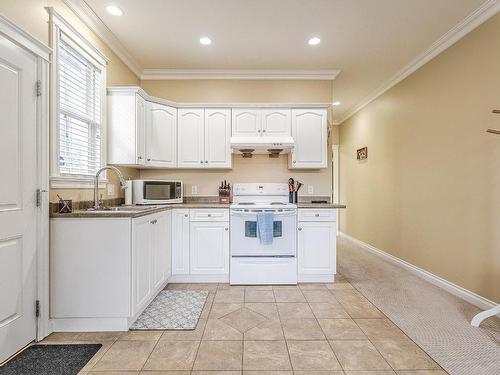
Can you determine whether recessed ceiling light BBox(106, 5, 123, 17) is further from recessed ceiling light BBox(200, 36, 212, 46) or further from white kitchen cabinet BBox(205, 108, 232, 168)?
white kitchen cabinet BBox(205, 108, 232, 168)

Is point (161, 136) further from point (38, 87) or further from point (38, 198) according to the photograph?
point (38, 198)

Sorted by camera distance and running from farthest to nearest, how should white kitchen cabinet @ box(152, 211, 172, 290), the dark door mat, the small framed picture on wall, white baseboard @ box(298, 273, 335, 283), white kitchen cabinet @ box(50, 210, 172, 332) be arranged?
the small framed picture on wall, white baseboard @ box(298, 273, 335, 283), white kitchen cabinet @ box(152, 211, 172, 290), white kitchen cabinet @ box(50, 210, 172, 332), the dark door mat

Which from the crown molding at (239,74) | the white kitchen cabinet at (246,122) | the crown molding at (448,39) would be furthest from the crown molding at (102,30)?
the crown molding at (448,39)

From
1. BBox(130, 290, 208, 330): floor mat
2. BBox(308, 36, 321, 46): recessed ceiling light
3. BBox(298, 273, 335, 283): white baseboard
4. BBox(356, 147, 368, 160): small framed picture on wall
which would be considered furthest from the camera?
BBox(356, 147, 368, 160): small framed picture on wall

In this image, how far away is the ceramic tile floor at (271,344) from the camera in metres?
1.73

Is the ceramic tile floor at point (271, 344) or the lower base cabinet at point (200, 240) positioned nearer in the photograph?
the ceramic tile floor at point (271, 344)

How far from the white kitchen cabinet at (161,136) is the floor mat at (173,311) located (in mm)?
1572

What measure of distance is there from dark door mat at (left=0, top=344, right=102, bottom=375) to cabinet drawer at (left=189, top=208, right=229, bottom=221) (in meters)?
1.55

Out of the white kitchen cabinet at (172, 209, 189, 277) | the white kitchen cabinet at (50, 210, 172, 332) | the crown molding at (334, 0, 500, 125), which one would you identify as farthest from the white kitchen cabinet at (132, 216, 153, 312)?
the crown molding at (334, 0, 500, 125)

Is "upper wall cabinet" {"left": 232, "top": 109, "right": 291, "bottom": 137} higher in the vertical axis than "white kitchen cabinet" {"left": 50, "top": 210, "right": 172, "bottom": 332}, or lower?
higher

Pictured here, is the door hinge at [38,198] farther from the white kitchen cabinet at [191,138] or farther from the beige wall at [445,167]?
the beige wall at [445,167]

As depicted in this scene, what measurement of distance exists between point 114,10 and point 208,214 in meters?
2.26

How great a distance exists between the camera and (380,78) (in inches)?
161

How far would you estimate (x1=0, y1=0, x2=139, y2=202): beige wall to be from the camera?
1827mm
